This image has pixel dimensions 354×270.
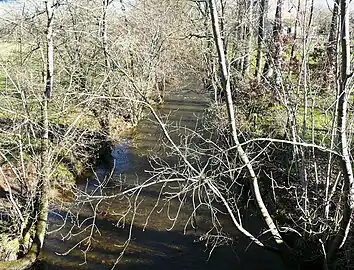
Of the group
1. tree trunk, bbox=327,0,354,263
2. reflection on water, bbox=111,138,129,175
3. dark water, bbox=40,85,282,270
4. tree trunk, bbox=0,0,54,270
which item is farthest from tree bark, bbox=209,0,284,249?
reflection on water, bbox=111,138,129,175

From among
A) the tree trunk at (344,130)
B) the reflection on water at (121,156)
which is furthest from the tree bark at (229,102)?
the reflection on water at (121,156)

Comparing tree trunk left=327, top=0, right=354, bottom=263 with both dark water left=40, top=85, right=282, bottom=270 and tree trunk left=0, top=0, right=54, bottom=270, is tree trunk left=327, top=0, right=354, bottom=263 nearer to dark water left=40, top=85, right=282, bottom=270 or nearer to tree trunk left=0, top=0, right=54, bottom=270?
dark water left=40, top=85, right=282, bottom=270

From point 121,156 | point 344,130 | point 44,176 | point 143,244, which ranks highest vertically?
point 344,130

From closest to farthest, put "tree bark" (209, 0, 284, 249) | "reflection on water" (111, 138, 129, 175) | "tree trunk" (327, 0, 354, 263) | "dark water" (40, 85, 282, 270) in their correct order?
"tree trunk" (327, 0, 354, 263)
"tree bark" (209, 0, 284, 249)
"dark water" (40, 85, 282, 270)
"reflection on water" (111, 138, 129, 175)

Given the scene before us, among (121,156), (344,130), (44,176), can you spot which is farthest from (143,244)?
(121,156)

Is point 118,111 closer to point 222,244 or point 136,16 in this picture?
point 136,16

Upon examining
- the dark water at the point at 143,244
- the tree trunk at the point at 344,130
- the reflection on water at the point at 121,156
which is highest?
the tree trunk at the point at 344,130

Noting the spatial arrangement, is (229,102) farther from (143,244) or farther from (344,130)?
(143,244)

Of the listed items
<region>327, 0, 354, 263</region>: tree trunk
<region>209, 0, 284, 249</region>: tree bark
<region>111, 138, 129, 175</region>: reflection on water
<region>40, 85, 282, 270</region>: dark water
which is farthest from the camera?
<region>111, 138, 129, 175</region>: reflection on water

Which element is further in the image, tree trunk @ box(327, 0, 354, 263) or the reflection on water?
the reflection on water

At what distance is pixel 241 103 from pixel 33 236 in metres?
9.63

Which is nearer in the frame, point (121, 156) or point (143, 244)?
point (143, 244)

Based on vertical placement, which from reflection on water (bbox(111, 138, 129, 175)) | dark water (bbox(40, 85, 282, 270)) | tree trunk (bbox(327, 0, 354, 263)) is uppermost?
tree trunk (bbox(327, 0, 354, 263))

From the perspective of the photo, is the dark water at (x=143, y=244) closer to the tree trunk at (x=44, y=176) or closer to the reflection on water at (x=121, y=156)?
the tree trunk at (x=44, y=176)
